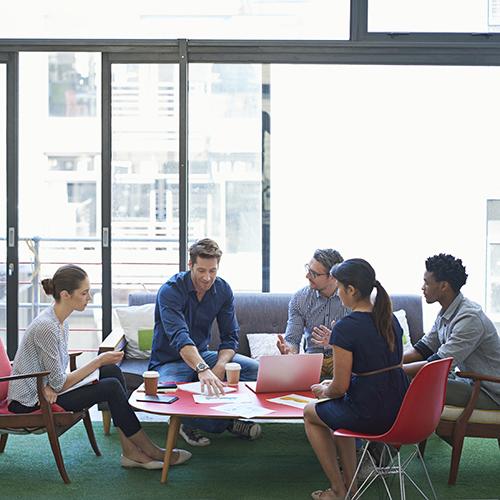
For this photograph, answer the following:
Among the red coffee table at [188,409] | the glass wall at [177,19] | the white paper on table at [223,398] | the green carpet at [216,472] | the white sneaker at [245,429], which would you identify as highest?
the glass wall at [177,19]

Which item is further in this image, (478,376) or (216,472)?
(216,472)

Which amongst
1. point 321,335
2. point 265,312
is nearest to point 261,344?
point 265,312

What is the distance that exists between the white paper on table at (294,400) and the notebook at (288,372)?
78 millimetres

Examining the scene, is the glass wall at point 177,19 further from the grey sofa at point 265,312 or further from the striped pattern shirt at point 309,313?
the striped pattern shirt at point 309,313

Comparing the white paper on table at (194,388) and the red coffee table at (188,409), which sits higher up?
the white paper on table at (194,388)

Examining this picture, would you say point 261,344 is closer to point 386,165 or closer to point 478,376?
point 386,165

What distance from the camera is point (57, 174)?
7719 millimetres

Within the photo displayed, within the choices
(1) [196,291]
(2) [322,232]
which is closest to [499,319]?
(2) [322,232]

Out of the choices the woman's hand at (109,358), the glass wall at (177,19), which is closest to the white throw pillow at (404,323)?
the glass wall at (177,19)

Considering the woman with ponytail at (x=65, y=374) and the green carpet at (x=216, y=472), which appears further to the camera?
the woman with ponytail at (x=65, y=374)

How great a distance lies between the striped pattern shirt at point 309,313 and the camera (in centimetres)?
577

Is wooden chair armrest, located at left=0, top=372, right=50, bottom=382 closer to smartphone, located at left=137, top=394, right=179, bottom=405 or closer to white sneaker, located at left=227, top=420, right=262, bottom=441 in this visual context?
smartphone, located at left=137, top=394, right=179, bottom=405

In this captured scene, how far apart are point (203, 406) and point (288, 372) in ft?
1.59

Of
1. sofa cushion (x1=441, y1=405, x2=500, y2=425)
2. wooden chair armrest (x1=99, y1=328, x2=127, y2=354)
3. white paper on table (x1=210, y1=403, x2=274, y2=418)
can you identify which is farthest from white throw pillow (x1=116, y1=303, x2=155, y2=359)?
sofa cushion (x1=441, y1=405, x2=500, y2=425)
